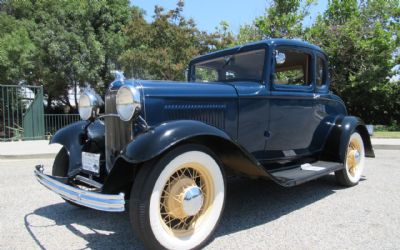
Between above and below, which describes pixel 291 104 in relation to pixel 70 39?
below

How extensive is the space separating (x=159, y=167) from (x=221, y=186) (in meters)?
0.66

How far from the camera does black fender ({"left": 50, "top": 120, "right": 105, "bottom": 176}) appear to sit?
3610 millimetres

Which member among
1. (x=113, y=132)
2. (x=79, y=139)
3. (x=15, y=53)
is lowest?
(x=79, y=139)

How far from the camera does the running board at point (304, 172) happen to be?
11.3ft

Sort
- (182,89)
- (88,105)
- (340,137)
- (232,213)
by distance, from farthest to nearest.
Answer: (340,137)
(88,105)
(232,213)
(182,89)

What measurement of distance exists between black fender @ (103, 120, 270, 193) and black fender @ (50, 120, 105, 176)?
88 centimetres

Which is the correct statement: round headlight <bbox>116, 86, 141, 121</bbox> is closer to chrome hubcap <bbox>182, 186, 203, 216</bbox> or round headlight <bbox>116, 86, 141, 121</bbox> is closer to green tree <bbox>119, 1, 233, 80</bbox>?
chrome hubcap <bbox>182, 186, 203, 216</bbox>

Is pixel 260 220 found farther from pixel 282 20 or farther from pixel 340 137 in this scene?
pixel 282 20

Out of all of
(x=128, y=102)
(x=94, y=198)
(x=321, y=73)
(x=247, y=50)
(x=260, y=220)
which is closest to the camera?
(x=94, y=198)

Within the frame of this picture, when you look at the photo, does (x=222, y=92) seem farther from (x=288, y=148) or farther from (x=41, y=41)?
(x=41, y=41)

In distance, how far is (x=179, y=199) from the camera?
274 cm

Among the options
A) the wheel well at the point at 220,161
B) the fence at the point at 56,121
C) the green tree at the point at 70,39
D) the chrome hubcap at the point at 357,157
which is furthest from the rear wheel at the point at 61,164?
the green tree at the point at 70,39

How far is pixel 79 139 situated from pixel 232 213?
180cm

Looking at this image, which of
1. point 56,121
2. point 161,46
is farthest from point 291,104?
point 56,121
